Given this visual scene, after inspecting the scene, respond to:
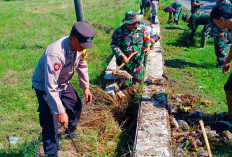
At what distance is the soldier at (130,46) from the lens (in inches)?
172

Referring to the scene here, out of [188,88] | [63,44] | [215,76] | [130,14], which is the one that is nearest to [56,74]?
[63,44]

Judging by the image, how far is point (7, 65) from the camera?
6297mm

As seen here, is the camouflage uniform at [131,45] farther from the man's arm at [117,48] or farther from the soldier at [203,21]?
the soldier at [203,21]

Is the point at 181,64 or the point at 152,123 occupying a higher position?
the point at 152,123

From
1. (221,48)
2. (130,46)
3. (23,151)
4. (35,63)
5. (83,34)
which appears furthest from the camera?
(35,63)

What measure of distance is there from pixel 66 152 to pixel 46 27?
26.7 ft

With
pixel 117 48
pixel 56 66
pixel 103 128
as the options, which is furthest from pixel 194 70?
pixel 56 66

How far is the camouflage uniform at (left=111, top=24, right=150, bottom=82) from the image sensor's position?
4.44 meters

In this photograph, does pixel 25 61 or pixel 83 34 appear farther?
pixel 25 61

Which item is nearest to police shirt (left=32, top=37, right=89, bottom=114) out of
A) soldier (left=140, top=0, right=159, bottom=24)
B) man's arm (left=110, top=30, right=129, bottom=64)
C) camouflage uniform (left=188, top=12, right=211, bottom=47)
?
man's arm (left=110, top=30, right=129, bottom=64)

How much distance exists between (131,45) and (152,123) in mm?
1783

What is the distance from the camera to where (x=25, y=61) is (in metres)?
6.56

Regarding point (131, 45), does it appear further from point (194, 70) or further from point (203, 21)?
point (203, 21)

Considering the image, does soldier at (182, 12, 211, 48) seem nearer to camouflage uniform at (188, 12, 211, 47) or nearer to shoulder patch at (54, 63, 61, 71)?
camouflage uniform at (188, 12, 211, 47)
